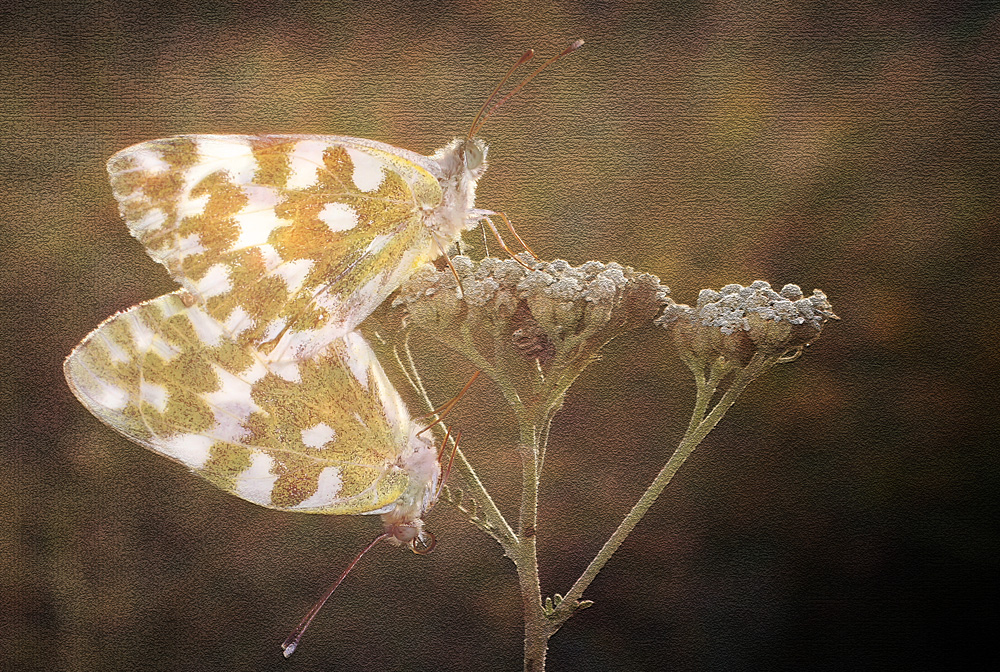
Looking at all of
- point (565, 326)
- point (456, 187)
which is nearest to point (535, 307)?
point (565, 326)

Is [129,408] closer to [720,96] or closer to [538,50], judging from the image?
[538,50]

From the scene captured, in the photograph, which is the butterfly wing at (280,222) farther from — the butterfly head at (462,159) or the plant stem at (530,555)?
the plant stem at (530,555)

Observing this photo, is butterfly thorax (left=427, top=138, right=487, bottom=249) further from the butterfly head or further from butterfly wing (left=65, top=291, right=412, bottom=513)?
butterfly wing (left=65, top=291, right=412, bottom=513)

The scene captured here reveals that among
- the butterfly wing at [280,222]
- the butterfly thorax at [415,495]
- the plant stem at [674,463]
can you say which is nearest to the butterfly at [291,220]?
the butterfly wing at [280,222]

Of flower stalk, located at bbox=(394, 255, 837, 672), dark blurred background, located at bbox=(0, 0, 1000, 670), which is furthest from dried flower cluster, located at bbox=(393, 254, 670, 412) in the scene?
dark blurred background, located at bbox=(0, 0, 1000, 670)

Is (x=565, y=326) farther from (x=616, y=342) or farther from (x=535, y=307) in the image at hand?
(x=616, y=342)

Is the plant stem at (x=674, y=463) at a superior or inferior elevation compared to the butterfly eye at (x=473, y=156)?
inferior
